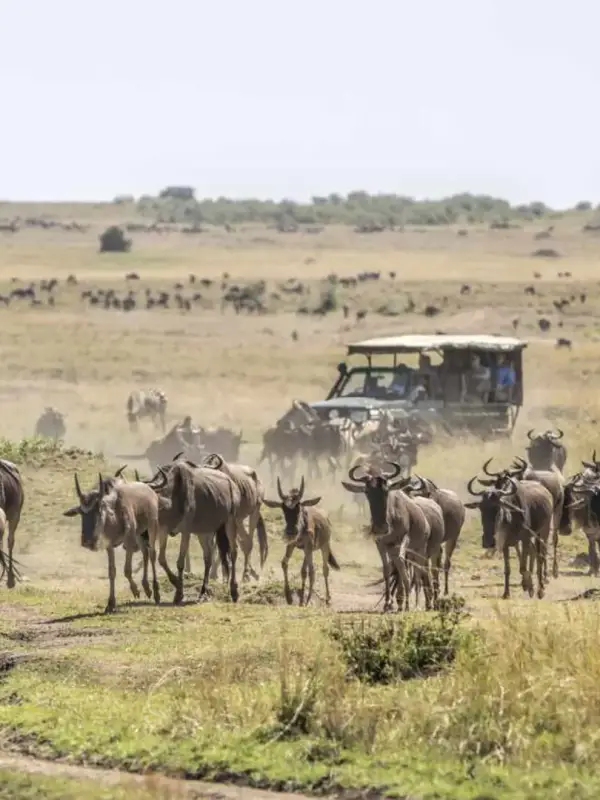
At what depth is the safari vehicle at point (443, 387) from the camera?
33500mm

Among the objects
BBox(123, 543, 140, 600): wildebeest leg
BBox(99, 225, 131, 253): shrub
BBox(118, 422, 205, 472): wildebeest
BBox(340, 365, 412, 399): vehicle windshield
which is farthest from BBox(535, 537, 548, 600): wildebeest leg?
BBox(99, 225, 131, 253): shrub

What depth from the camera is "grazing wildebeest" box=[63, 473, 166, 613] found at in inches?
739

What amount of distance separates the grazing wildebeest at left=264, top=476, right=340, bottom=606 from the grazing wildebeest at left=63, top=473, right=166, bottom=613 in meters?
1.46

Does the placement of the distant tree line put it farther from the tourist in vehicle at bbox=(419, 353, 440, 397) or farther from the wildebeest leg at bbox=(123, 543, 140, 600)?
the wildebeest leg at bbox=(123, 543, 140, 600)

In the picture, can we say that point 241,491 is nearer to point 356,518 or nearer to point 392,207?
point 356,518

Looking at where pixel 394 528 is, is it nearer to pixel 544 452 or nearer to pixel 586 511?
pixel 586 511

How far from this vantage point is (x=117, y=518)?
62.5 ft

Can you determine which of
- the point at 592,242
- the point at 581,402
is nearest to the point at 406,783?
the point at 581,402

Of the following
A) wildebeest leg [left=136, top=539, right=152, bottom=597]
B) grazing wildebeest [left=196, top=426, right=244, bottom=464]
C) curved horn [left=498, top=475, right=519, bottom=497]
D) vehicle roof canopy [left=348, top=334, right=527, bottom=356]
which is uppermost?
vehicle roof canopy [left=348, top=334, right=527, bottom=356]

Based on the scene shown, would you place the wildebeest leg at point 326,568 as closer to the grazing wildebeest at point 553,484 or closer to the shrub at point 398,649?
the grazing wildebeest at point 553,484

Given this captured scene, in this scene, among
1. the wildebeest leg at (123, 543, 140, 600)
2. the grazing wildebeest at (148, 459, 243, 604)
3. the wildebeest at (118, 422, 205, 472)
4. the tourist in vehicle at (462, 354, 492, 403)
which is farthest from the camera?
the tourist in vehicle at (462, 354, 492, 403)

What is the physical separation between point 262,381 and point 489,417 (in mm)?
17427

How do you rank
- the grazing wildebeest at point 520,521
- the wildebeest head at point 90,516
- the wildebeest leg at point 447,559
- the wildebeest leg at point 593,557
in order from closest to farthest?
the wildebeest head at point 90,516, the wildebeest leg at point 447,559, the grazing wildebeest at point 520,521, the wildebeest leg at point 593,557

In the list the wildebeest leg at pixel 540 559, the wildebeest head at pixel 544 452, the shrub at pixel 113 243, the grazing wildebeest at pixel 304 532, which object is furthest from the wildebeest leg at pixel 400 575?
the shrub at pixel 113 243
